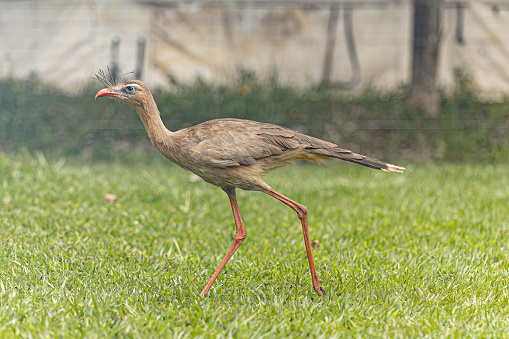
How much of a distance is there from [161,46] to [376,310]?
6522mm

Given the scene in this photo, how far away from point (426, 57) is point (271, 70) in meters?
2.24

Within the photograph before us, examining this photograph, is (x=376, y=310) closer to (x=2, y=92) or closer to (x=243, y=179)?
(x=243, y=179)

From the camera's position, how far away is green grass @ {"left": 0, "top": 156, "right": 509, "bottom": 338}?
2561 millimetres

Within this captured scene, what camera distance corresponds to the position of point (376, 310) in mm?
2770

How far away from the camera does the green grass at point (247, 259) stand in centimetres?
256

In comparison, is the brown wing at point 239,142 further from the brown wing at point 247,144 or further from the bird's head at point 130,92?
the bird's head at point 130,92

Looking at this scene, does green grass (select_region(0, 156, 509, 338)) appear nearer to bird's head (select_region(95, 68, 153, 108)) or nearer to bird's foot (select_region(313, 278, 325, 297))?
bird's foot (select_region(313, 278, 325, 297))

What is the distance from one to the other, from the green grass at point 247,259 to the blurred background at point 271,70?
1.80 metres

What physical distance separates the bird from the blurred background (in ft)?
16.5

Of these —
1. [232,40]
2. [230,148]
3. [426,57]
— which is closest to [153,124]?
[230,148]

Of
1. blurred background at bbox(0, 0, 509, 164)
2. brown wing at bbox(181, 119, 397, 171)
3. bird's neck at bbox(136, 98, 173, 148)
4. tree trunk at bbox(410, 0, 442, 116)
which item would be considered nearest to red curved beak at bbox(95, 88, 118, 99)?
bird's neck at bbox(136, 98, 173, 148)

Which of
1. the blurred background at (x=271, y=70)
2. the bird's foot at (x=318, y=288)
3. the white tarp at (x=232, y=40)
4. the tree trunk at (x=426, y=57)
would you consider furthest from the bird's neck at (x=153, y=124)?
the tree trunk at (x=426, y=57)

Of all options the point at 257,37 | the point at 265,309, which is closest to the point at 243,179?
the point at 265,309

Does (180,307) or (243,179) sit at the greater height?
(243,179)
